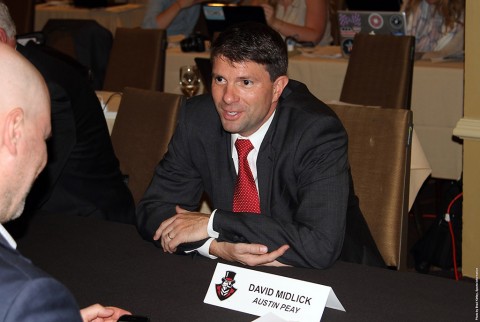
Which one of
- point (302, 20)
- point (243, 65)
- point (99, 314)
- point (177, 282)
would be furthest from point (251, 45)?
point (302, 20)

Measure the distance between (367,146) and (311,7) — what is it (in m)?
3.13

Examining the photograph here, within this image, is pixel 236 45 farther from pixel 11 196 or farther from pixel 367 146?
pixel 11 196

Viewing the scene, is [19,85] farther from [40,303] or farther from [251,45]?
[251,45]

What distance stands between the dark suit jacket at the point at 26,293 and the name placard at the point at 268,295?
0.59 m

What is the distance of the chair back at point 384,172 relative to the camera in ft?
8.11

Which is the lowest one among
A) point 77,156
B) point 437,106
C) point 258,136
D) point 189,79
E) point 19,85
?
point 437,106

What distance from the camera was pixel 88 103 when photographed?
2.95 metres

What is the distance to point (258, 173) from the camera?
92.7 inches

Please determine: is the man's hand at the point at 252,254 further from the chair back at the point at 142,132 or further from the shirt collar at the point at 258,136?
the chair back at the point at 142,132

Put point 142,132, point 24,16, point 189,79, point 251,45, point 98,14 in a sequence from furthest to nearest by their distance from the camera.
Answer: point 98,14 < point 24,16 < point 189,79 < point 142,132 < point 251,45

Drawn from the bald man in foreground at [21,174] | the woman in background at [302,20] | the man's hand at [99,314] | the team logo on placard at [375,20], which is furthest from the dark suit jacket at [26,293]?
the woman in background at [302,20]

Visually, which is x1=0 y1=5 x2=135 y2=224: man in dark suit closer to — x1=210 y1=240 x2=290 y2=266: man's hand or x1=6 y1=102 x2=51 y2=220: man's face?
x1=210 y1=240 x2=290 y2=266: man's hand

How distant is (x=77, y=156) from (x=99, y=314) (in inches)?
55.1

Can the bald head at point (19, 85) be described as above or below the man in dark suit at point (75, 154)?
above
